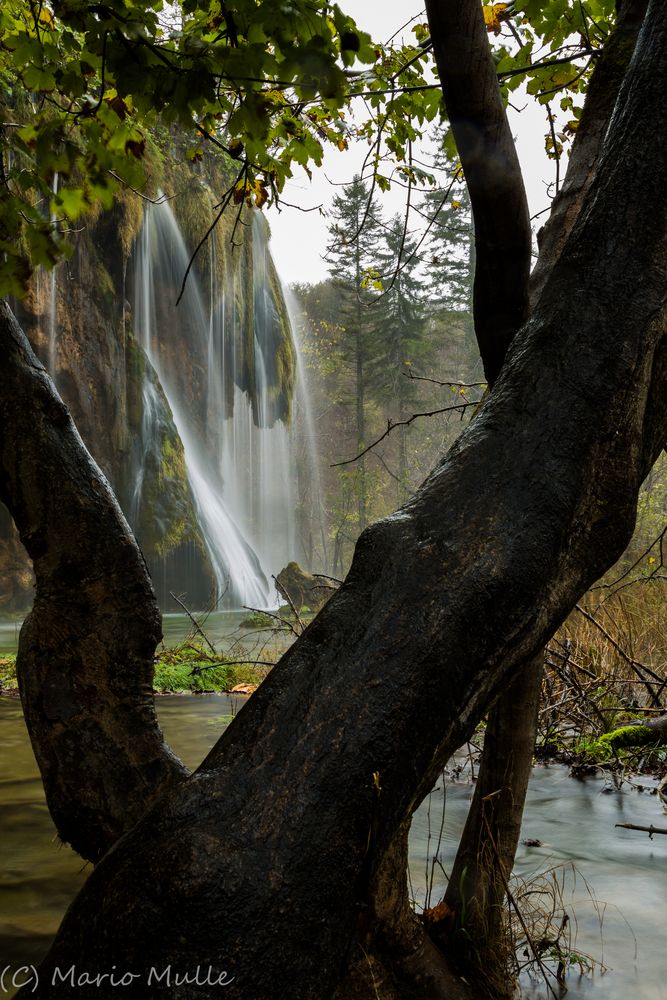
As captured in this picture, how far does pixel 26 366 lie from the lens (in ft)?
8.05

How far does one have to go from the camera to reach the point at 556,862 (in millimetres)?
4059

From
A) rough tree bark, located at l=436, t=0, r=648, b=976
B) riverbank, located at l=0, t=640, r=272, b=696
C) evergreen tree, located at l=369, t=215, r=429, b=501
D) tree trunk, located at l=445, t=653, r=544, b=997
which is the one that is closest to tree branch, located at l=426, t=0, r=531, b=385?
rough tree bark, located at l=436, t=0, r=648, b=976

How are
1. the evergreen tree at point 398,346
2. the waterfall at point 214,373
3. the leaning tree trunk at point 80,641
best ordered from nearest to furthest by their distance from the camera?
the leaning tree trunk at point 80,641 < the waterfall at point 214,373 < the evergreen tree at point 398,346

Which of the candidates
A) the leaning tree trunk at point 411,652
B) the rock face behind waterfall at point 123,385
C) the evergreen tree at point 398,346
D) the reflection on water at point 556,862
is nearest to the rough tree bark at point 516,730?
the reflection on water at point 556,862

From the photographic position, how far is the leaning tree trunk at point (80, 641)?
7.51 ft

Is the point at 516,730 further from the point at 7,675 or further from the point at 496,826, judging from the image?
the point at 7,675

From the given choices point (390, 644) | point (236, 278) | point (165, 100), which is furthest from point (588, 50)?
point (236, 278)

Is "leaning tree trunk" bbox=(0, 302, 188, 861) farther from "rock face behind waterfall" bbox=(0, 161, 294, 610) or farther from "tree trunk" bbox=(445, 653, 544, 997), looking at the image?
"rock face behind waterfall" bbox=(0, 161, 294, 610)

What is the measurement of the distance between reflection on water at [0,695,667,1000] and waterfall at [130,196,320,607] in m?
16.3

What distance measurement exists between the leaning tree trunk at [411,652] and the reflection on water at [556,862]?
1.33 m

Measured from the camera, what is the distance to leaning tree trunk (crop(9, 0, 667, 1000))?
4.55 feet

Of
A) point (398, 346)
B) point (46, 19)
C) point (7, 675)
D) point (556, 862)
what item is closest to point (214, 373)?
point (398, 346)

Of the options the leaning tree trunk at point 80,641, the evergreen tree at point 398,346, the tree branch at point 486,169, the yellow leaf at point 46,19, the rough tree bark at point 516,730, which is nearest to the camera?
the tree branch at point 486,169

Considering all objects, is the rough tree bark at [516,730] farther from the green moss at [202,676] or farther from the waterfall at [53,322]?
the waterfall at [53,322]
